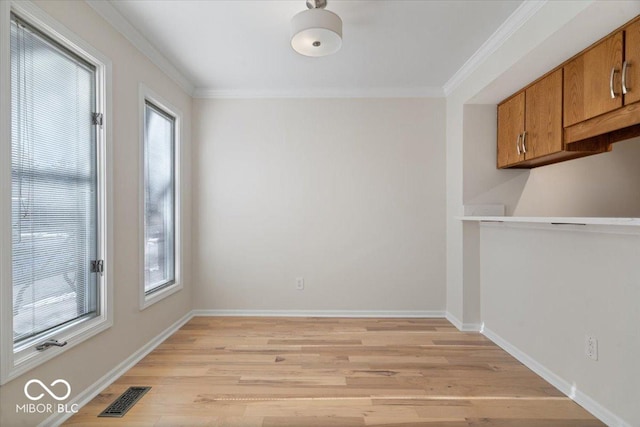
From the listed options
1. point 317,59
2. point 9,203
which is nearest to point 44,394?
point 9,203

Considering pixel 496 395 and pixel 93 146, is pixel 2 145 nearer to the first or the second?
pixel 93 146

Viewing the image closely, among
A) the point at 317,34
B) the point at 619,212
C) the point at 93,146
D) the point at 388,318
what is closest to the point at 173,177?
the point at 93,146

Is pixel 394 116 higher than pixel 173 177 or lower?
higher

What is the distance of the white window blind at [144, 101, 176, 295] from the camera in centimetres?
289

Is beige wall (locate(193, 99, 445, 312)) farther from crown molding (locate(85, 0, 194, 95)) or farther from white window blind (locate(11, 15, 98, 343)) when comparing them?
white window blind (locate(11, 15, 98, 343))

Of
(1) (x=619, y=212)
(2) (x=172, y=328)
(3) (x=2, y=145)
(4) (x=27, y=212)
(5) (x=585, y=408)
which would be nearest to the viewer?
(3) (x=2, y=145)

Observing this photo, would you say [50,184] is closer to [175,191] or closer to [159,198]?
[159,198]

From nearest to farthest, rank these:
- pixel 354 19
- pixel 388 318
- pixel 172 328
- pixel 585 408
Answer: pixel 585 408 < pixel 354 19 < pixel 172 328 < pixel 388 318

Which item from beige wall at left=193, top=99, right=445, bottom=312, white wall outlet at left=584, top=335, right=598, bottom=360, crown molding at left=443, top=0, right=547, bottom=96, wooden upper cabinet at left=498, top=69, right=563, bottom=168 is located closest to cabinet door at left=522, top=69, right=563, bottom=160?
wooden upper cabinet at left=498, top=69, right=563, bottom=168

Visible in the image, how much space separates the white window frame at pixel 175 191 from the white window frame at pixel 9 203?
0.39m

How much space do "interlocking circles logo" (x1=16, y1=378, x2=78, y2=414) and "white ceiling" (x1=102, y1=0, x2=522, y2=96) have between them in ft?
7.63

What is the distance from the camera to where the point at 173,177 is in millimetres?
3412

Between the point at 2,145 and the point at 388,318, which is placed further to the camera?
the point at 388,318

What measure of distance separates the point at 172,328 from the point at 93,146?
189cm
